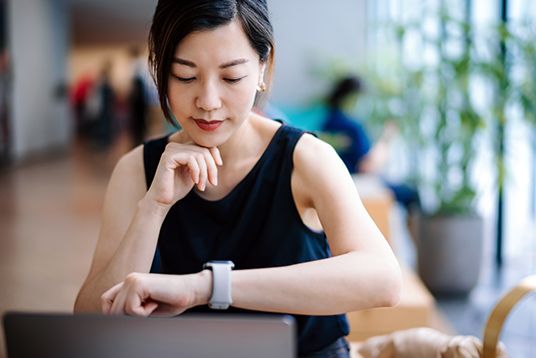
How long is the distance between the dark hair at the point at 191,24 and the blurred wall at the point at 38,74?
38.4 feet

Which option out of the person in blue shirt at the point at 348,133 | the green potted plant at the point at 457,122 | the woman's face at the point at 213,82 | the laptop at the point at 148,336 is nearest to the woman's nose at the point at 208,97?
the woman's face at the point at 213,82

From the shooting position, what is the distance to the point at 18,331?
104cm

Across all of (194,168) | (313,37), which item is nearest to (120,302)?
(194,168)

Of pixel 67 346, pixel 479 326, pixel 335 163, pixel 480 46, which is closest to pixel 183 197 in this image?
pixel 335 163

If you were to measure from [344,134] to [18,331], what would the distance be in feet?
17.2

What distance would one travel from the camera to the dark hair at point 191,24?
1498 millimetres

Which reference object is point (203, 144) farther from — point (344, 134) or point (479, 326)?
point (344, 134)

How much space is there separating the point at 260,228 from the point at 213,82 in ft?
1.13

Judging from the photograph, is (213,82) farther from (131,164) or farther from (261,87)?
(131,164)

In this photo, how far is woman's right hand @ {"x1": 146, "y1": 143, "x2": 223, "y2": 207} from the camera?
1535 mm

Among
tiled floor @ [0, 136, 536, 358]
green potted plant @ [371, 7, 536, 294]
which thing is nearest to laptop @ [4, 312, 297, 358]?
→ tiled floor @ [0, 136, 536, 358]

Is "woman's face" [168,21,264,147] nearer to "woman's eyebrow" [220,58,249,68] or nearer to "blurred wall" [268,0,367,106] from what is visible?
"woman's eyebrow" [220,58,249,68]

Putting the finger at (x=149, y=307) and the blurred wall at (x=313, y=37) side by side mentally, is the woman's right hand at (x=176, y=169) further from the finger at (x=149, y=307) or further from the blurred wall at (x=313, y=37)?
the blurred wall at (x=313, y=37)

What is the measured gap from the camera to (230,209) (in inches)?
67.0
